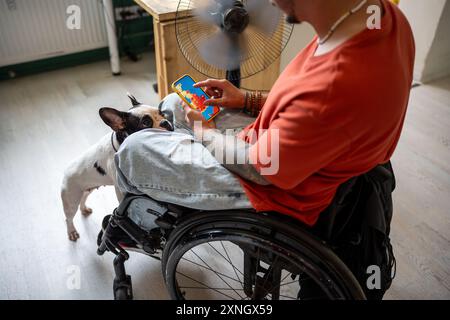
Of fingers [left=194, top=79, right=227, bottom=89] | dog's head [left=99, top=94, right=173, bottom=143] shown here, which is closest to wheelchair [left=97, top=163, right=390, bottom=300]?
dog's head [left=99, top=94, right=173, bottom=143]

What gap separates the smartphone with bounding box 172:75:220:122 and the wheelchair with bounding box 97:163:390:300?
318 mm

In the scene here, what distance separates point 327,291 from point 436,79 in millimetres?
2366

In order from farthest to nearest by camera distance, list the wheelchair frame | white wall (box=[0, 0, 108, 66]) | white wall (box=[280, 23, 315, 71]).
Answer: white wall (box=[0, 0, 108, 66]), white wall (box=[280, 23, 315, 71]), the wheelchair frame

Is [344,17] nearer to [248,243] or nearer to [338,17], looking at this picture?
[338,17]

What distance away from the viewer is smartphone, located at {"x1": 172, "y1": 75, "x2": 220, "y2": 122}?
1.19 metres

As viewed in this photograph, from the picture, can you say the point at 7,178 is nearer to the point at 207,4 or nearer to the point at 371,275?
the point at 207,4

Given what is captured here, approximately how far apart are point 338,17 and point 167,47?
3.75 ft

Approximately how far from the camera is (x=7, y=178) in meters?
1.92

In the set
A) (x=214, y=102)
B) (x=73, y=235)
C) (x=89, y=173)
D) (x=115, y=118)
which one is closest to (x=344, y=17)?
(x=214, y=102)

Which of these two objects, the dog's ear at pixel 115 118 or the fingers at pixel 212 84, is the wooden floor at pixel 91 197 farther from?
the fingers at pixel 212 84

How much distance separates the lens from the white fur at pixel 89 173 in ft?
4.28

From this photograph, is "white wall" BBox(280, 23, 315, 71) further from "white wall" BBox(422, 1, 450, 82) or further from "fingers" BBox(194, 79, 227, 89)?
"fingers" BBox(194, 79, 227, 89)

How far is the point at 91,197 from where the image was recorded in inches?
71.8

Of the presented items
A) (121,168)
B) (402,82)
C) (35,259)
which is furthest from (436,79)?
(35,259)
